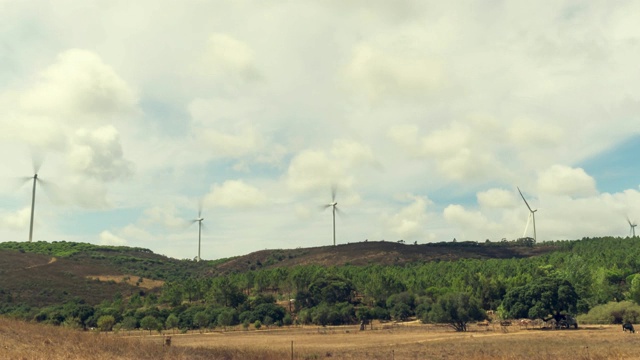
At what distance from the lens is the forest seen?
369 feet

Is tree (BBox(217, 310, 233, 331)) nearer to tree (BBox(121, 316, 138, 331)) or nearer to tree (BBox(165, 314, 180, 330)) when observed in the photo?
tree (BBox(165, 314, 180, 330))

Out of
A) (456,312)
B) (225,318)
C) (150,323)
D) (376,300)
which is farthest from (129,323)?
(456,312)

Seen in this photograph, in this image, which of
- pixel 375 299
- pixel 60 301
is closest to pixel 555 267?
pixel 375 299

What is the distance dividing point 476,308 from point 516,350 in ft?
185

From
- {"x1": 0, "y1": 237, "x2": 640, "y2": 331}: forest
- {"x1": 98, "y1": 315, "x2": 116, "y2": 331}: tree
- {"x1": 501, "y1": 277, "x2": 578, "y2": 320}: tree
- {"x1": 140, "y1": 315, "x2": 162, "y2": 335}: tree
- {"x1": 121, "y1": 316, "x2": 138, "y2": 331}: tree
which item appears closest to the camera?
{"x1": 501, "y1": 277, "x2": 578, "y2": 320}: tree

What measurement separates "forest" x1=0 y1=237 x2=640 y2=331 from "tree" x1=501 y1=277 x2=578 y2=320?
0.68ft

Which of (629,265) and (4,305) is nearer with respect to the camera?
(4,305)

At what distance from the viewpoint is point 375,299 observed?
16162 cm

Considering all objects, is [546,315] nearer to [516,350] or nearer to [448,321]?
[448,321]

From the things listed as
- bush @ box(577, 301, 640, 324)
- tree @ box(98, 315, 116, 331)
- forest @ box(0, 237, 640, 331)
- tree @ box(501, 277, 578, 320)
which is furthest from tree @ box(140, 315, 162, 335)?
bush @ box(577, 301, 640, 324)

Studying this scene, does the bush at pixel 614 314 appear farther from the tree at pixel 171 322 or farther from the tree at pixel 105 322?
the tree at pixel 105 322

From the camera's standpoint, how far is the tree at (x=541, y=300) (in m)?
108

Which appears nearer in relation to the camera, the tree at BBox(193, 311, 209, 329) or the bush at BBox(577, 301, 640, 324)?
the bush at BBox(577, 301, 640, 324)

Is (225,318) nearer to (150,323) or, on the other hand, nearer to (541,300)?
(150,323)
